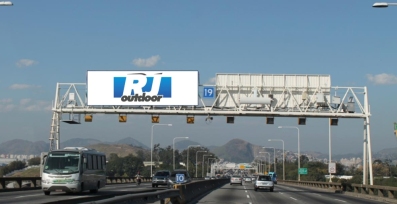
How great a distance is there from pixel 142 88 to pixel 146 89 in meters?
0.35

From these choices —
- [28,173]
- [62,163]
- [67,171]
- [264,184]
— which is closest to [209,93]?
[264,184]

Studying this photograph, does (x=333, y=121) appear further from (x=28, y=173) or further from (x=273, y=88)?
(x=28, y=173)

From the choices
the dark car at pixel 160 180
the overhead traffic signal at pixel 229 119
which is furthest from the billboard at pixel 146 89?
the dark car at pixel 160 180

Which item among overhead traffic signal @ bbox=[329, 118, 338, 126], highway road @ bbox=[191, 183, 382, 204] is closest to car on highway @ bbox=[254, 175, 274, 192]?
highway road @ bbox=[191, 183, 382, 204]

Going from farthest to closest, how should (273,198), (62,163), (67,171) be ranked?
(273,198) → (62,163) → (67,171)

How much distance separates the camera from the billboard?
47.6 meters

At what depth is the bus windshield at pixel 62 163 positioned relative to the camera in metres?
32.1

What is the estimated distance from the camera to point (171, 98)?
47719mm

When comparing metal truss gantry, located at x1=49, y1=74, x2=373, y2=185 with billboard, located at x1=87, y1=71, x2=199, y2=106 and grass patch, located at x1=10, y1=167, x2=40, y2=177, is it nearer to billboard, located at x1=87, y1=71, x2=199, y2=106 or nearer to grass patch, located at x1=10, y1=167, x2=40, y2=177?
billboard, located at x1=87, y1=71, x2=199, y2=106

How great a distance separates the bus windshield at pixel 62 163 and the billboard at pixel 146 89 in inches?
597

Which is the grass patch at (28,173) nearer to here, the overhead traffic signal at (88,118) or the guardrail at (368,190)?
the overhead traffic signal at (88,118)

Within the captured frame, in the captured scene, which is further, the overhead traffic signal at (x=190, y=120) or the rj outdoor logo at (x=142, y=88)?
the rj outdoor logo at (x=142, y=88)

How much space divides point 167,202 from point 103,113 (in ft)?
76.4

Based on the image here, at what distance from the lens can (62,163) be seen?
32.5m
